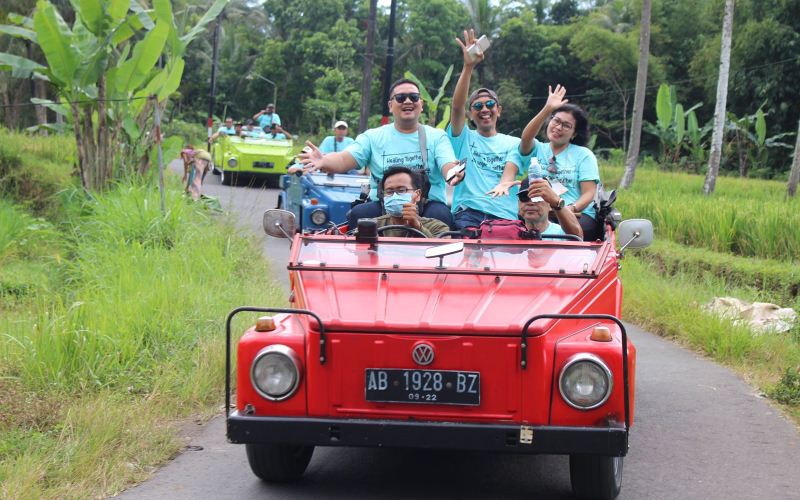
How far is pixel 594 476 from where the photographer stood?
16.6 ft

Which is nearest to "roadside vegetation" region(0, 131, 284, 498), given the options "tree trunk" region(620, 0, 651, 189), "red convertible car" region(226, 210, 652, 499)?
"red convertible car" region(226, 210, 652, 499)

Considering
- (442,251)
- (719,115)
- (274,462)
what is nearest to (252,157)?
(719,115)

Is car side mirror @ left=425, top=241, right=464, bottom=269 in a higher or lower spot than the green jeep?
higher

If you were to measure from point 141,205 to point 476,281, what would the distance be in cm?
794

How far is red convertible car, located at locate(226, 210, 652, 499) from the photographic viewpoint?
482 centimetres

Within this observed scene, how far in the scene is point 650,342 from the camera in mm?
10070

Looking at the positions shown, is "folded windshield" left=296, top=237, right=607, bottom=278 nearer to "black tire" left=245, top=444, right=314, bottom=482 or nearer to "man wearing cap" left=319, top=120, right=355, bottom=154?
"black tire" left=245, top=444, right=314, bottom=482

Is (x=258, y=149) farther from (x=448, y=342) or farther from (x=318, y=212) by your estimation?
(x=448, y=342)

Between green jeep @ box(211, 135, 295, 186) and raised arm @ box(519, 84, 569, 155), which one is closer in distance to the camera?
raised arm @ box(519, 84, 569, 155)

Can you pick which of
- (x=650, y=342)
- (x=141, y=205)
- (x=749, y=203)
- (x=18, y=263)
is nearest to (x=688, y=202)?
(x=749, y=203)

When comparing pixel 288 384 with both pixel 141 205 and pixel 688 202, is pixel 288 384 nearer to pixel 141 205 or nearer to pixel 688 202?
pixel 141 205

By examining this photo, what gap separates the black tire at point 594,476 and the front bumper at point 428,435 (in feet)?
0.91

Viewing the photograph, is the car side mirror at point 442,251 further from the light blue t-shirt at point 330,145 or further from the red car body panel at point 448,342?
the light blue t-shirt at point 330,145

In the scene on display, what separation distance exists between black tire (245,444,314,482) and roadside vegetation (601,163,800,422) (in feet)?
12.0
